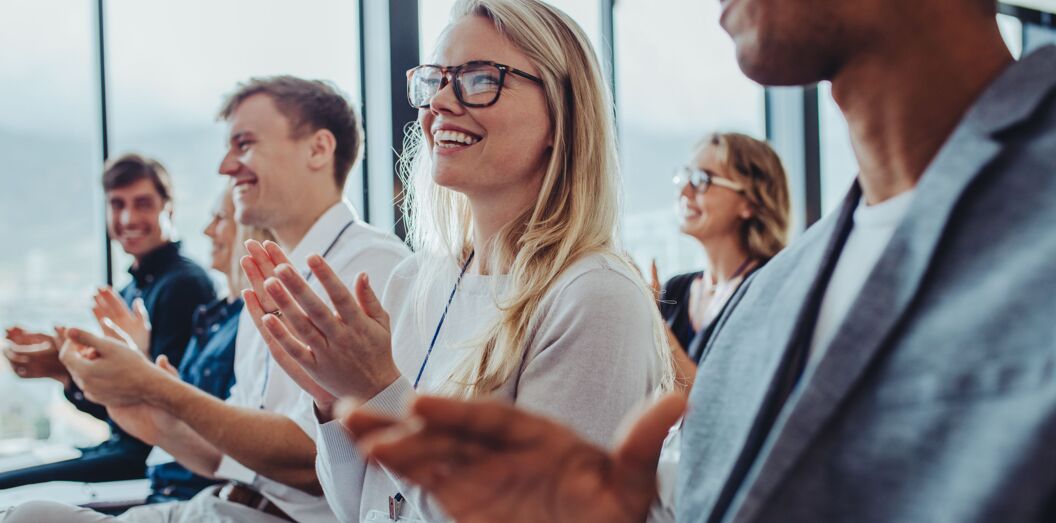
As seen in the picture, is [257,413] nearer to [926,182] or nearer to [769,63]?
[769,63]

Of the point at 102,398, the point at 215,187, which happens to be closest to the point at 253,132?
the point at 102,398

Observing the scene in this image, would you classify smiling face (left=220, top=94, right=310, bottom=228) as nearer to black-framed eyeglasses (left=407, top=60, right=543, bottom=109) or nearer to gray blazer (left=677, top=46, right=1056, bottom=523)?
black-framed eyeglasses (left=407, top=60, right=543, bottom=109)

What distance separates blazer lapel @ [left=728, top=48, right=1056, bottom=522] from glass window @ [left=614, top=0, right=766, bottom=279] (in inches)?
141

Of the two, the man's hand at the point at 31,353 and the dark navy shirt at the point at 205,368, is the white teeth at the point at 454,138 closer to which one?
the dark navy shirt at the point at 205,368

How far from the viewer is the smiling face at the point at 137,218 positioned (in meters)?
3.48

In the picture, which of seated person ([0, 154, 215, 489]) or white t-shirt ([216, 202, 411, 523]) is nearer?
white t-shirt ([216, 202, 411, 523])

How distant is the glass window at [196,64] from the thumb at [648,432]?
3.12 m

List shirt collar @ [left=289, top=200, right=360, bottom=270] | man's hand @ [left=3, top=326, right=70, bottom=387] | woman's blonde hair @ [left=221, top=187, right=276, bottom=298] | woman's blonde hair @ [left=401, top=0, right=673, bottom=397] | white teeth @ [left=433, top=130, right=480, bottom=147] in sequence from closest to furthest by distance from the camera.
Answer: woman's blonde hair @ [left=401, top=0, right=673, bottom=397] → white teeth @ [left=433, top=130, right=480, bottom=147] → shirt collar @ [left=289, top=200, right=360, bottom=270] → man's hand @ [left=3, top=326, right=70, bottom=387] → woman's blonde hair @ [left=221, top=187, right=276, bottom=298]

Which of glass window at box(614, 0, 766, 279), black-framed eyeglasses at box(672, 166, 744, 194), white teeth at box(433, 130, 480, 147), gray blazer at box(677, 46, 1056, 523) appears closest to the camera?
gray blazer at box(677, 46, 1056, 523)

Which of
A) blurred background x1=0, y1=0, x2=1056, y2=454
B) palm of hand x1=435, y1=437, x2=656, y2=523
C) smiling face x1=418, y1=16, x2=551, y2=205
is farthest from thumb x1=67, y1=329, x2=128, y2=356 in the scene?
blurred background x1=0, y1=0, x2=1056, y2=454

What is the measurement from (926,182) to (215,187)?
11.9ft

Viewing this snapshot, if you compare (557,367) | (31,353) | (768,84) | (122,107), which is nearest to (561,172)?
(557,367)

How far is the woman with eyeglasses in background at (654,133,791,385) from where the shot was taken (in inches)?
116

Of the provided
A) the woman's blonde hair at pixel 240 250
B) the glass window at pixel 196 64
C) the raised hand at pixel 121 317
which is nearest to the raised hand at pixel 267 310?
the woman's blonde hair at pixel 240 250
